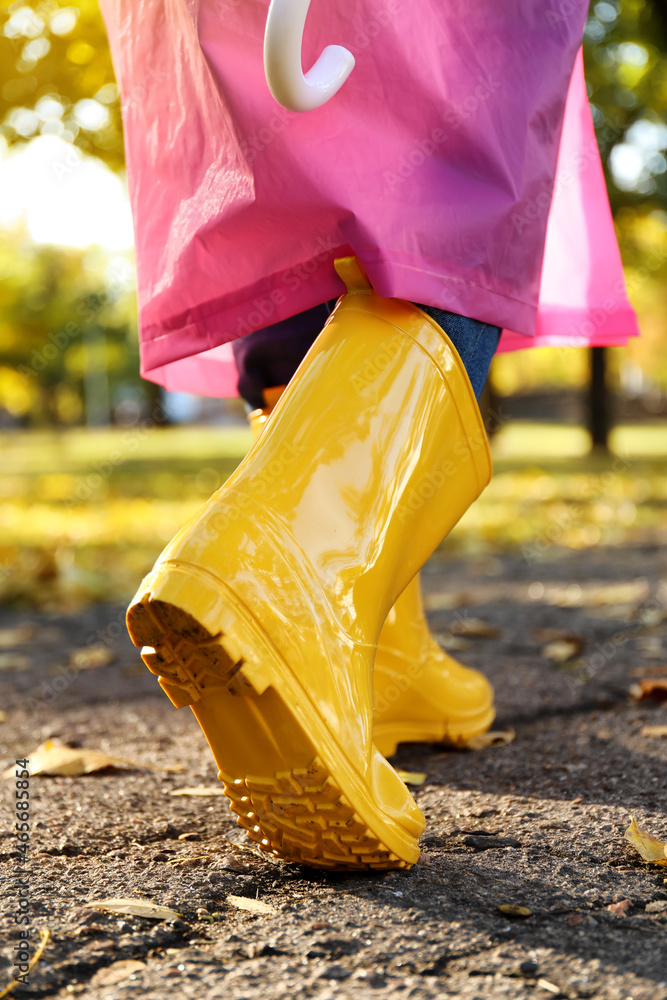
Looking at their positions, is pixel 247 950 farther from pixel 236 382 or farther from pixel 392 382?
pixel 236 382

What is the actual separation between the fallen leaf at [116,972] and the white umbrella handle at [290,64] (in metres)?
0.91

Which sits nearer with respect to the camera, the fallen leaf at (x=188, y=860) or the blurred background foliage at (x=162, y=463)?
the fallen leaf at (x=188, y=860)

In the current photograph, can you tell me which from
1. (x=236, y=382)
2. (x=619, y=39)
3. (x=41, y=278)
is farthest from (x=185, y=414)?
(x=236, y=382)

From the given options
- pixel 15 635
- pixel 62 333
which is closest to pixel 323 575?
pixel 15 635

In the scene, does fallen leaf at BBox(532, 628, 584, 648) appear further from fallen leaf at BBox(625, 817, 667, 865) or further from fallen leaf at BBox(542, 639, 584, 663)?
fallen leaf at BBox(625, 817, 667, 865)

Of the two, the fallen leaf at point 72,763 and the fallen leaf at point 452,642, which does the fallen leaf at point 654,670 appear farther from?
the fallen leaf at point 72,763

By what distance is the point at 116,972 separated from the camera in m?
0.93

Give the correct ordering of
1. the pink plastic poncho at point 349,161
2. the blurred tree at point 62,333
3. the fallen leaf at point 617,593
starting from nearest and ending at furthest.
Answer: the pink plastic poncho at point 349,161 → the fallen leaf at point 617,593 → the blurred tree at point 62,333

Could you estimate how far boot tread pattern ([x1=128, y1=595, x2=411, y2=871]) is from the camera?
39.0 inches

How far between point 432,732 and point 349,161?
1018 millimetres

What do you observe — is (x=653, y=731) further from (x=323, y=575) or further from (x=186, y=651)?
(x=186, y=651)

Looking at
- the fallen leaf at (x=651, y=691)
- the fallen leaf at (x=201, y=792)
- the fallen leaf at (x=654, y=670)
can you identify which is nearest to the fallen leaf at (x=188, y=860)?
the fallen leaf at (x=201, y=792)

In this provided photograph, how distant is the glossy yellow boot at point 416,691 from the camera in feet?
5.45

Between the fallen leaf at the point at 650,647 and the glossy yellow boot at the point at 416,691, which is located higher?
the glossy yellow boot at the point at 416,691
